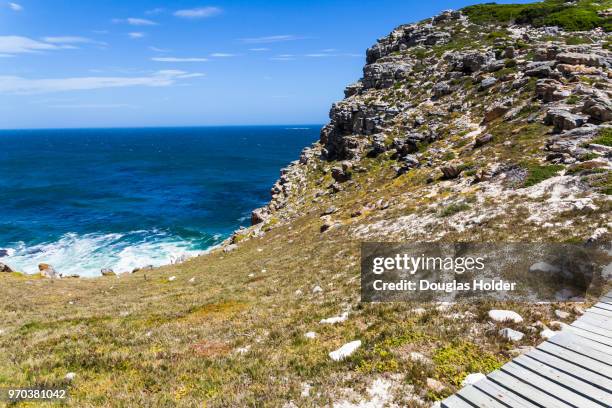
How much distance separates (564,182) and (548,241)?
27.8ft

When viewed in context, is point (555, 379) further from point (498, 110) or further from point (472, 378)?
point (498, 110)

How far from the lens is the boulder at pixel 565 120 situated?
28.8 meters

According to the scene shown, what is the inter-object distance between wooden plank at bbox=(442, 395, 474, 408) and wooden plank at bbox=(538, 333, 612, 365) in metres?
2.78

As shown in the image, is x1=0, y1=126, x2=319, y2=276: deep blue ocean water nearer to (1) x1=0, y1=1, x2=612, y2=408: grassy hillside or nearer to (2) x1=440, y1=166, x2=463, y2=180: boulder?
(1) x1=0, y1=1, x2=612, y2=408: grassy hillside

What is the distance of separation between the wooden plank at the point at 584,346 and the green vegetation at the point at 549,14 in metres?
78.8

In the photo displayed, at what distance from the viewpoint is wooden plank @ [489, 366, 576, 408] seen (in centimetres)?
676

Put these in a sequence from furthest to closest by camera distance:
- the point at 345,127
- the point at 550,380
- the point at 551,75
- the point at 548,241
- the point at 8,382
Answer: the point at 345,127 < the point at 551,75 < the point at 548,241 < the point at 8,382 < the point at 550,380

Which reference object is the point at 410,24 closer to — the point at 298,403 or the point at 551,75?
the point at 551,75

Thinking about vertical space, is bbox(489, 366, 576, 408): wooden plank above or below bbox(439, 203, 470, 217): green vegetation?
below

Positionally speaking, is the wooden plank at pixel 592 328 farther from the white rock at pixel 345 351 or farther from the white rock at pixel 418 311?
the white rock at pixel 345 351

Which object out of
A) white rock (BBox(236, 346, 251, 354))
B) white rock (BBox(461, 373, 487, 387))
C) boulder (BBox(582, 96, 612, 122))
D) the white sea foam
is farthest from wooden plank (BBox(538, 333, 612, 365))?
the white sea foam

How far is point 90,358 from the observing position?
11453mm

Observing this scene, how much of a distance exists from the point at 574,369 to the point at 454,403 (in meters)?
2.89

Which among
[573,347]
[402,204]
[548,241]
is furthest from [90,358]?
[402,204]
